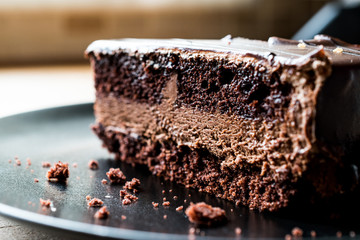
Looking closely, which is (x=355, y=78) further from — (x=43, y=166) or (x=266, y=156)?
(x=43, y=166)

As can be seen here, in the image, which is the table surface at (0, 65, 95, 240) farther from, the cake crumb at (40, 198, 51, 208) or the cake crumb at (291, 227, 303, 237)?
the cake crumb at (291, 227, 303, 237)

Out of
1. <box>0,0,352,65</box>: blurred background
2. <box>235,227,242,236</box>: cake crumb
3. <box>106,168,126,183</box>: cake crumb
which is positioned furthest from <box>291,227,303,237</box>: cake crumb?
<box>0,0,352,65</box>: blurred background

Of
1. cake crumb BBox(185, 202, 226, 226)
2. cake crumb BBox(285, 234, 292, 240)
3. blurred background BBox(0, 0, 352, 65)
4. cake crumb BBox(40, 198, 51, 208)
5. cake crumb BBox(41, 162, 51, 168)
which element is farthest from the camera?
blurred background BBox(0, 0, 352, 65)

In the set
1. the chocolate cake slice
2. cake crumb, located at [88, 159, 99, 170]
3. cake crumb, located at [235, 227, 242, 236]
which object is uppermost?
the chocolate cake slice

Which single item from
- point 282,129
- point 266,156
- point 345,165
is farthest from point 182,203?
point 345,165

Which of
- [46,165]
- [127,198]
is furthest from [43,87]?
[127,198]

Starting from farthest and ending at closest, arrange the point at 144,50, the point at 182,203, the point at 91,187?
1. the point at 144,50
2. the point at 91,187
3. the point at 182,203

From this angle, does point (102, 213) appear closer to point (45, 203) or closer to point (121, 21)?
point (45, 203)

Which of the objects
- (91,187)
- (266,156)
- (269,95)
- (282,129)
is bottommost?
(91,187)

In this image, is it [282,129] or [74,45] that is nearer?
[282,129]
